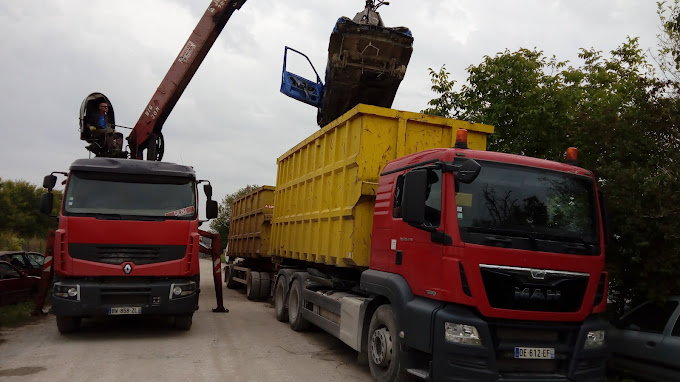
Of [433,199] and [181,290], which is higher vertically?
[433,199]


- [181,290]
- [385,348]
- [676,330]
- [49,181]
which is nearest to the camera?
[385,348]

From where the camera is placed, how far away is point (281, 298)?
10.1 metres

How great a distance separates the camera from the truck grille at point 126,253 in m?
7.68

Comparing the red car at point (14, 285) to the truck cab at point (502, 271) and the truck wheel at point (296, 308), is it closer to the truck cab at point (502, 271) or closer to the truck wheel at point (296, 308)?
the truck wheel at point (296, 308)

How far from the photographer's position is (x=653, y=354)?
5.72 meters

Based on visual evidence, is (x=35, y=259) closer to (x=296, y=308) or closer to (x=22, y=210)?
(x=296, y=308)

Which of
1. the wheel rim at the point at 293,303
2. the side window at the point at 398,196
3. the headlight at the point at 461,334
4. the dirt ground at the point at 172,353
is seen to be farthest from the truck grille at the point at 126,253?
the headlight at the point at 461,334

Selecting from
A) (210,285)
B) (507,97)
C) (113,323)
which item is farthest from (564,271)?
(210,285)

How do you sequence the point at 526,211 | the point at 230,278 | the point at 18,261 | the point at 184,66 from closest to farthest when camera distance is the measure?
1. the point at 526,211
2. the point at 18,261
3. the point at 184,66
4. the point at 230,278

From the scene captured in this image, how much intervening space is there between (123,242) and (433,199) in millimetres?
4994

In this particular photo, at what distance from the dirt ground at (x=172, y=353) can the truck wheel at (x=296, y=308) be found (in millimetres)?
154

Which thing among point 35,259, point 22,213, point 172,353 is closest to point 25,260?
point 35,259

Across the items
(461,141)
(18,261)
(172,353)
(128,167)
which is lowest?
(172,353)

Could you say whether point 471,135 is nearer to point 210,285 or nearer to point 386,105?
point 386,105
